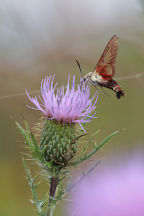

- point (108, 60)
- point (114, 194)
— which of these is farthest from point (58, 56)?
point (114, 194)

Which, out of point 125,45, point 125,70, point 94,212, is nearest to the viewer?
point 94,212

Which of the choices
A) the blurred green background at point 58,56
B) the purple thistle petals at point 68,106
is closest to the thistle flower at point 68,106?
the purple thistle petals at point 68,106

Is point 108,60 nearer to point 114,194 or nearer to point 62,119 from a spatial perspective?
point 62,119

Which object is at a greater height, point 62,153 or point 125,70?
point 125,70

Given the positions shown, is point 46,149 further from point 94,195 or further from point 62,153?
point 94,195

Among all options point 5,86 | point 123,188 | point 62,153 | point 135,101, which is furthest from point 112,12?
point 123,188

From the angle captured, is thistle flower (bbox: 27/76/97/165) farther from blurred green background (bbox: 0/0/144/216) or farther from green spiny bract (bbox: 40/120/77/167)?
blurred green background (bbox: 0/0/144/216)
